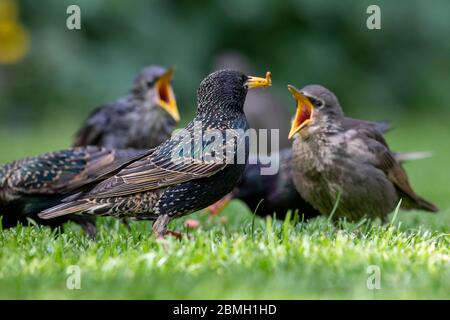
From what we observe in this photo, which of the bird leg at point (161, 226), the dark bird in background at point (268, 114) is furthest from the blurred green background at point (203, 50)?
the bird leg at point (161, 226)

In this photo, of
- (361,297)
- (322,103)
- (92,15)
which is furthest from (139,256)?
(92,15)

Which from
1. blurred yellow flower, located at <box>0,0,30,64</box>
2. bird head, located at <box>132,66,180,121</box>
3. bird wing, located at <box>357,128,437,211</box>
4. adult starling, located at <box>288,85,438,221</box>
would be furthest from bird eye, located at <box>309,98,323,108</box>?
blurred yellow flower, located at <box>0,0,30,64</box>

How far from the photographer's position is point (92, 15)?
13.4 metres

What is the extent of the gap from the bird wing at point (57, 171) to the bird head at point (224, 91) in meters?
0.82

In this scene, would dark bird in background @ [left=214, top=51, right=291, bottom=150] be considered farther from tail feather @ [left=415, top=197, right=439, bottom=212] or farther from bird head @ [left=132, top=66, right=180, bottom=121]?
tail feather @ [left=415, top=197, right=439, bottom=212]

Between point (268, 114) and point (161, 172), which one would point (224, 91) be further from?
point (268, 114)

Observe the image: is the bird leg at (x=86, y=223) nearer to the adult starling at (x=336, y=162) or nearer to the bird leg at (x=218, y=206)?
the bird leg at (x=218, y=206)

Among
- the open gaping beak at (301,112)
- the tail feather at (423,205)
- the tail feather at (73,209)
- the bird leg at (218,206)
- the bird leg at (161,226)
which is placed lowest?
the bird leg at (218,206)

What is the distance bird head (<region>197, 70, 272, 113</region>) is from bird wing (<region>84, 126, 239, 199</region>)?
0.28m

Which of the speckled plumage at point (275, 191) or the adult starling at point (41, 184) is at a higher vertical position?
the adult starling at point (41, 184)

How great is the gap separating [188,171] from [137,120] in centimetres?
282

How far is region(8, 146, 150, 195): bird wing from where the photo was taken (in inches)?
229

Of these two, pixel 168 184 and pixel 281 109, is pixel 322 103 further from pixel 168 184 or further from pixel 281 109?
pixel 281 109

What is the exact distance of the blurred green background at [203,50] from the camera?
13539mm
